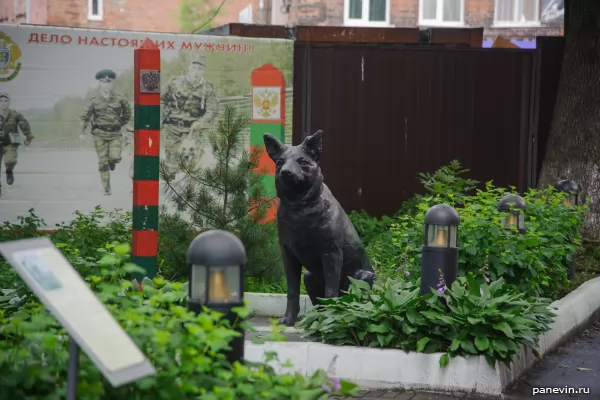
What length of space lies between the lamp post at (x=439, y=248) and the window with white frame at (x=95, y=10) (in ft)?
→ 102

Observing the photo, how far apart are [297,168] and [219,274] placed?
2.58 metres

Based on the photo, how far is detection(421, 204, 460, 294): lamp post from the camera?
6.45 meters

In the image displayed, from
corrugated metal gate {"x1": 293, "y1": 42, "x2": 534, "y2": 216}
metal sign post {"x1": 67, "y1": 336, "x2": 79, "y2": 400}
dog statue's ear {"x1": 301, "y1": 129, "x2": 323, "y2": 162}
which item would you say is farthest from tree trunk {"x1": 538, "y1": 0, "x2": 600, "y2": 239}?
metal sign post {"x1": 67, "y1": 336, "x2": 79, "y2": 400}

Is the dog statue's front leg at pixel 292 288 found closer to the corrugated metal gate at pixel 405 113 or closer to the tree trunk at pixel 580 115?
the tree trunk at pixel 580 115

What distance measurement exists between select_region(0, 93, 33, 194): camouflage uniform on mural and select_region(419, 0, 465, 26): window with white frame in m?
20.4

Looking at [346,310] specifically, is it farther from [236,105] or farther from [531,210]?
[236,105]

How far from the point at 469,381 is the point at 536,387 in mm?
608

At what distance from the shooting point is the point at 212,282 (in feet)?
13.8

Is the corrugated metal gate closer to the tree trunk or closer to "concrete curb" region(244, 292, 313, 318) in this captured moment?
the tree trunk

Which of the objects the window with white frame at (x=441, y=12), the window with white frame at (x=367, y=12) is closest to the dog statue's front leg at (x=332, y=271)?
the window with white frame at (x=367, y=12)

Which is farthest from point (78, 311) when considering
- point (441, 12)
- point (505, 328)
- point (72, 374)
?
point (441, 12)

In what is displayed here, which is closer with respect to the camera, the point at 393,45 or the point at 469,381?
the point at 469,381

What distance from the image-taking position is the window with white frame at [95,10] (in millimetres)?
35688

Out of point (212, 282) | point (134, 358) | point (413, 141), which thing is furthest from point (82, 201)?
point (134, 358)
